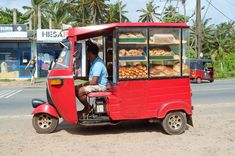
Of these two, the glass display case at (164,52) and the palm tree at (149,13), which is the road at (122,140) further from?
the palm tree at (149,13)

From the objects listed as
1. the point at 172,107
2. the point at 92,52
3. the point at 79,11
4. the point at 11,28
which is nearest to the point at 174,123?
the point at 172,107

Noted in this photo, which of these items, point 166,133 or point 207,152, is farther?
point 166,133

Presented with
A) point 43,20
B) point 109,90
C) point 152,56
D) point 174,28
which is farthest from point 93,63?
point 43,20

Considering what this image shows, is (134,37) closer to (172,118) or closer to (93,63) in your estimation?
(93,63)

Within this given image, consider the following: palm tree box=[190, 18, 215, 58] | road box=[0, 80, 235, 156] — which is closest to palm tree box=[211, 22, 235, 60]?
palm tree box=[190, 18, 215, 58]

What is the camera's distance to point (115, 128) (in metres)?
8.86

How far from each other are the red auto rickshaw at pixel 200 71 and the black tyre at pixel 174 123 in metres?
20.2

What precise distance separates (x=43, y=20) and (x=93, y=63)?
54263 millimetres

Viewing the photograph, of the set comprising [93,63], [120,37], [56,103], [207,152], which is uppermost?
[120,37]

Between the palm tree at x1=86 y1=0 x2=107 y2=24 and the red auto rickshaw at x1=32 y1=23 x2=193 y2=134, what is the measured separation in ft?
174

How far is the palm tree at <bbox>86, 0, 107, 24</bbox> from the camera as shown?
6036 centimetres

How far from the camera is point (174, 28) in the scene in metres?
8.07

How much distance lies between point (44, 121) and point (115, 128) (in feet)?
5.26

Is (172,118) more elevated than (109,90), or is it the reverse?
(109,90)
